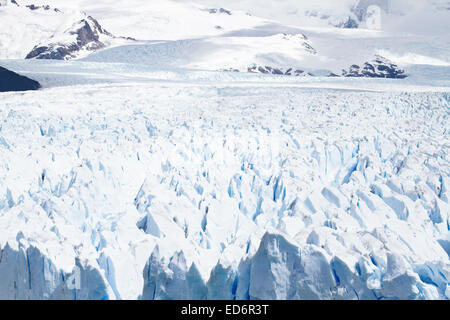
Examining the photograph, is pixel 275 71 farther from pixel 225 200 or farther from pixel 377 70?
pixel 225 200

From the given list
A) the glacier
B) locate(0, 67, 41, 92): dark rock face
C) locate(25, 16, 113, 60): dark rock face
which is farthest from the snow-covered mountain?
the glacier

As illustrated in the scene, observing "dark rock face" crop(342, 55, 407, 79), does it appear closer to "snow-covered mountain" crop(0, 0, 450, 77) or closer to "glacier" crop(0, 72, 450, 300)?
"snow-covered mountain" crop(0, 0, 450, 77)

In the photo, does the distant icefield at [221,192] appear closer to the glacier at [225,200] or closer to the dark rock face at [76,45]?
the glacier at [225,200]

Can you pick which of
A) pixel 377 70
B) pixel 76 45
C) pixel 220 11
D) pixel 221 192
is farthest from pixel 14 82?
pixel 220 11

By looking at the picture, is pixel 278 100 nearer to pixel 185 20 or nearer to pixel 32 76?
pixel 32 76

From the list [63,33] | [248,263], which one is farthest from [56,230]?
[63,33]
